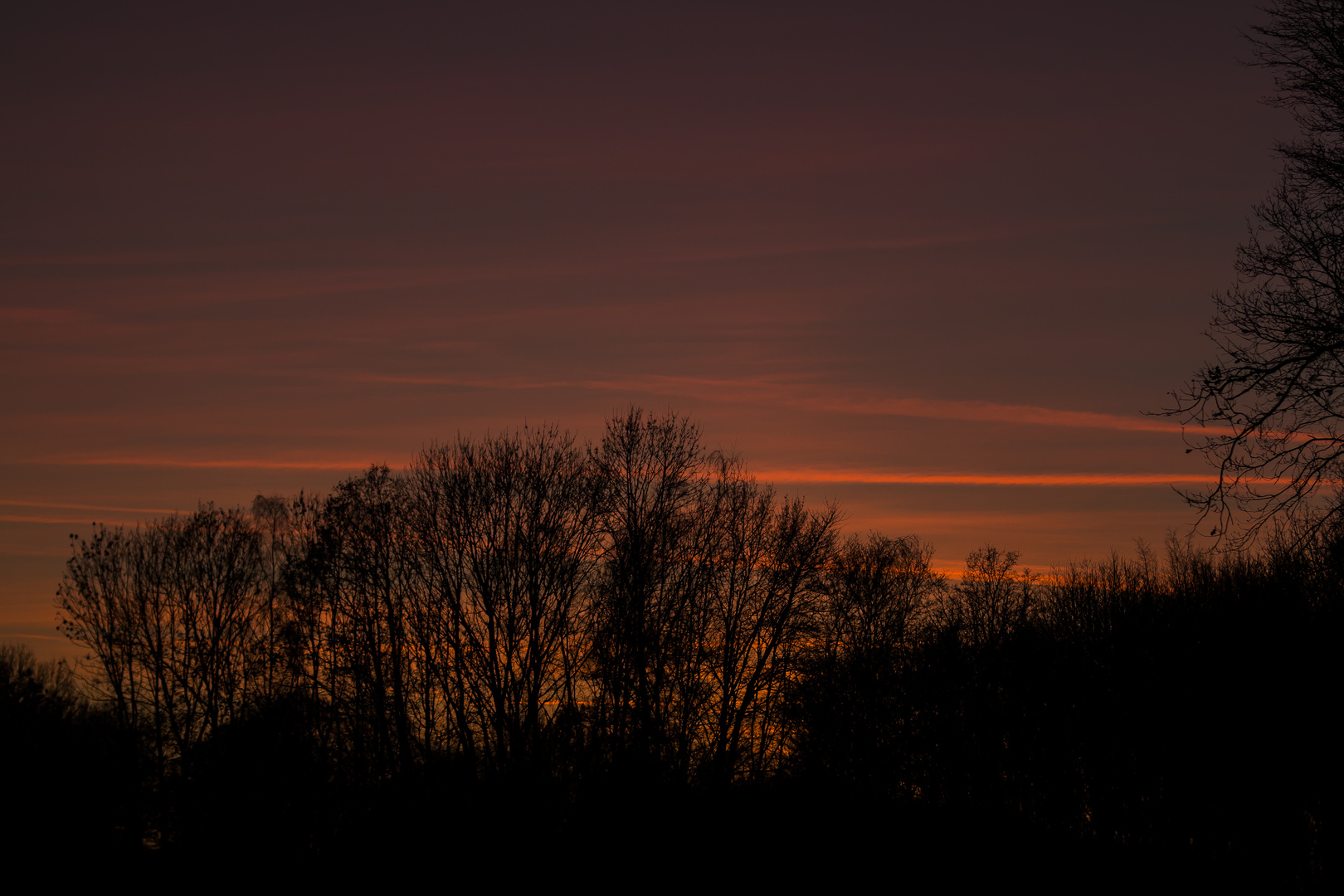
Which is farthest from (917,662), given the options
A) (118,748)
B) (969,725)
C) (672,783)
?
(118,748)

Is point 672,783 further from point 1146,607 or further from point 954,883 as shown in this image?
point 1146,607

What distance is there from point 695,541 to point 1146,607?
64.4ft

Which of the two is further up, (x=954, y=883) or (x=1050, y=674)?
(x=1050, y=674)

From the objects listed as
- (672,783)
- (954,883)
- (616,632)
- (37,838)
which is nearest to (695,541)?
(616,632)

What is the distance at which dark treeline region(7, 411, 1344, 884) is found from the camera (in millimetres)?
36188

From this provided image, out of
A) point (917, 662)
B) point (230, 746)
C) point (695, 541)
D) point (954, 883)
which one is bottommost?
point (954, 883)

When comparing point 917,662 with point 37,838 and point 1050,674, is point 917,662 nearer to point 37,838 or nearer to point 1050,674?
point 1050,674

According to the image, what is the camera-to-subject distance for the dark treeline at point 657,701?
3619 centimetres

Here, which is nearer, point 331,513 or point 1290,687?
point 1290,687

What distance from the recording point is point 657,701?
41.7 metres

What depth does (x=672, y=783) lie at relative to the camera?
38688 millimetres

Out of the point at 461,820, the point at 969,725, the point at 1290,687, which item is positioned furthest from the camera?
the point at 969,725

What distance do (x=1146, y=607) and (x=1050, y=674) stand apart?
7298mm

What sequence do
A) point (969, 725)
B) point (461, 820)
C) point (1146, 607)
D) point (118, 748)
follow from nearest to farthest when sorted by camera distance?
point (461, 820) < point (1146, 607) < point (118, 748) < point (969, 725)
